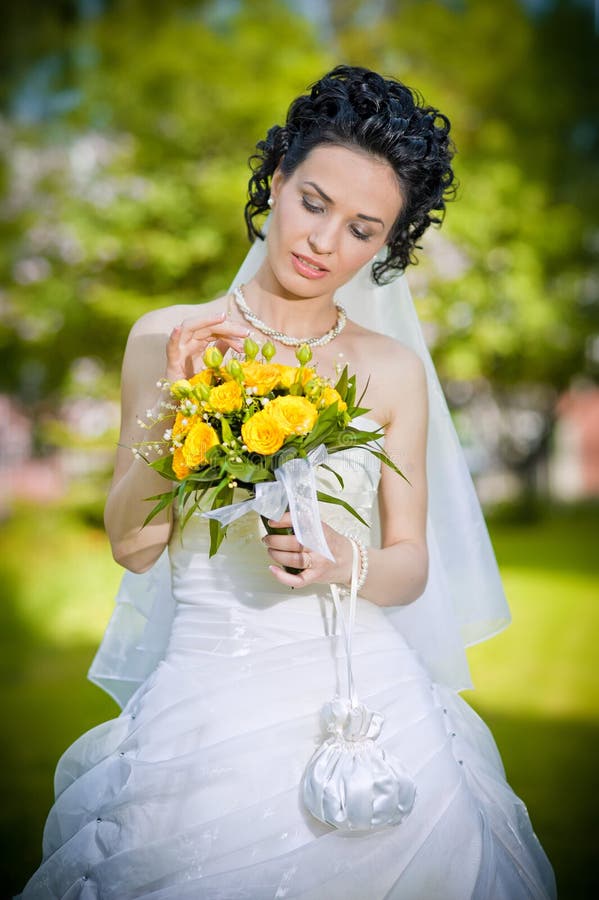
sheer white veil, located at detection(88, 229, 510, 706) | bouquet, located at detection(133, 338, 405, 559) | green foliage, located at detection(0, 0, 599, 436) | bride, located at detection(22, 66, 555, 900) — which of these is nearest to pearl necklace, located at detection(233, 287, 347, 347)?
bride, located at detection(22, 66, 555, 900)

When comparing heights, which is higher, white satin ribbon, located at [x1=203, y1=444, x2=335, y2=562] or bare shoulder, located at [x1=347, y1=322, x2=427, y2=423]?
bare shoulder, located at [x1=347, y1=322, x2=427, y2=423]

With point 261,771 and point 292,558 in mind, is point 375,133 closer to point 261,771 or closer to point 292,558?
point 292,558

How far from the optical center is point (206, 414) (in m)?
2.07

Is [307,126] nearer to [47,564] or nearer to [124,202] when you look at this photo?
[47,564]

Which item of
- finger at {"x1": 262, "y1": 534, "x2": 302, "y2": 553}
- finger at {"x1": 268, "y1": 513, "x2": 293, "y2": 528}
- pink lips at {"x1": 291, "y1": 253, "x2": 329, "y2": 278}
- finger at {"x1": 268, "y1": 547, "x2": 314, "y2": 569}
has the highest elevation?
pink lips at {"x1": 291, "y1": 253, "x2": 329, "y2": 278}

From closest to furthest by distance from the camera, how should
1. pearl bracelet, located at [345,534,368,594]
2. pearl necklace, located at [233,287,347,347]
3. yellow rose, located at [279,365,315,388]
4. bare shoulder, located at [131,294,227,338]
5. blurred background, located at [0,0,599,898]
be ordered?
yellow rose, located at [279,365,315,388]
pearl bracelet, located at [345,534,368,594]
bare shoulder, located at [131,294,227,338]
pearl necklace, located at [233,287,347,347]
blurred background, located at [0,0,599,898]

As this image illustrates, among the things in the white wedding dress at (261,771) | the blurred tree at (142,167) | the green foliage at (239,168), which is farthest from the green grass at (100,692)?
the green foliage at (239,168)

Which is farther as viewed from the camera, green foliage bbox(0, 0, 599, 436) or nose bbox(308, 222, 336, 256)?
green foliage bbox(0, 0, 599, 436)

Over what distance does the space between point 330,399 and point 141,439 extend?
0.57 meters

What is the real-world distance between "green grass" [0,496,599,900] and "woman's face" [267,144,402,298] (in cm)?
299

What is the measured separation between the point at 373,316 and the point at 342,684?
130 centimetres

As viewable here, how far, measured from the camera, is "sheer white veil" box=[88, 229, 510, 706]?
9.90ft

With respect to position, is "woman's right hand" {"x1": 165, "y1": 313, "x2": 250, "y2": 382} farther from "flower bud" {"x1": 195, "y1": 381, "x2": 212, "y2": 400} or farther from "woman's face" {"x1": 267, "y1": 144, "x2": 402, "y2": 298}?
"woman's face" {"x1": 267, "y1": 144, "x2": 402, "y2": 298}

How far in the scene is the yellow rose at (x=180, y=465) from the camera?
2064 mm
